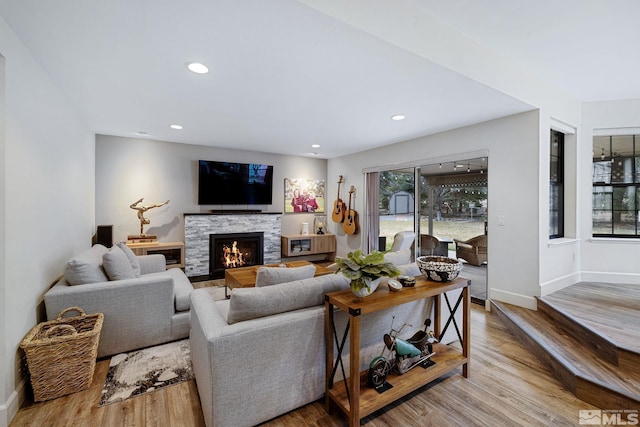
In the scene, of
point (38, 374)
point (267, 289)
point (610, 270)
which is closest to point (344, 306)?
point (267, 289)

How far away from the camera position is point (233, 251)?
17.9 ft

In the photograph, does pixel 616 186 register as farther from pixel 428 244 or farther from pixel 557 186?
pixel 428 244

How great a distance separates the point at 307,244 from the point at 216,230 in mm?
1978

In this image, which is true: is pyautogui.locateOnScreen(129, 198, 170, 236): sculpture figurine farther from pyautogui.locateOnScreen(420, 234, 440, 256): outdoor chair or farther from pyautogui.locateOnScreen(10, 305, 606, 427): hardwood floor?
pyautogui.locateOnScreen(420, 234, 440, 256): outdoor chair

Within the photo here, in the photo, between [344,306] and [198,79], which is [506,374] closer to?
[344,306]

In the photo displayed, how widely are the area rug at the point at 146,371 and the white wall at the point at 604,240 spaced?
5.13 meters

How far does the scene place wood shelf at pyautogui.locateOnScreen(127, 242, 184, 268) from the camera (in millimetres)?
4363

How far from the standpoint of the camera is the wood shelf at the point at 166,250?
4.36 m

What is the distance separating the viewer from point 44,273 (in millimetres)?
2334

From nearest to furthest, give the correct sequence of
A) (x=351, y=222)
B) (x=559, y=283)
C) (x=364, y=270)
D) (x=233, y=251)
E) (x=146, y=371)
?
(x=364, y=270), (x=146, y=371), (x=559, y=283), (x=233, y=251), (x=351, y=222)

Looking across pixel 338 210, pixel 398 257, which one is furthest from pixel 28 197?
pixel 338 210

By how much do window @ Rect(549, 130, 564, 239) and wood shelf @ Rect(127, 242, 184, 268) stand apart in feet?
18.6

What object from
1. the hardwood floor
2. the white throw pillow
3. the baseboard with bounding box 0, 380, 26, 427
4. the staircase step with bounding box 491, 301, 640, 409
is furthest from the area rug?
the staircase step with bounding box 491, 301, 640, 409

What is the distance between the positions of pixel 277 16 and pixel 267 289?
5.54 feet
